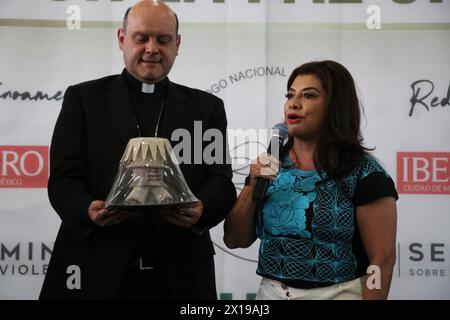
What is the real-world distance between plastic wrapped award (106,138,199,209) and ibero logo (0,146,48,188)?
122 centimetres

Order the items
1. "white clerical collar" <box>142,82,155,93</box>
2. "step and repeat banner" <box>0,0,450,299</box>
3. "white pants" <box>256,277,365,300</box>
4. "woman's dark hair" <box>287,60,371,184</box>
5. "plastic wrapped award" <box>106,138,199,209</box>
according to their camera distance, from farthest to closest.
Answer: "step and repeat banner" <box>0,0,450,299</box> → "white clerical collar" <box>142,82,155,93</box> → "woman's dark hair" <box>287,60,371,184</box> → "white pants" <box>256,277,365,300</box> → "plastic wrapped award" <box>106,138,199,209</box>

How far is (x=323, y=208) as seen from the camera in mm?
1808

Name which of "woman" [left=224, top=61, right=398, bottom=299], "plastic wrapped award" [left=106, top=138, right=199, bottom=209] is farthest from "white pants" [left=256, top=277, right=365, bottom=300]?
"plastic wrapped award" [left=106, top=138, right=199, bottom=209]

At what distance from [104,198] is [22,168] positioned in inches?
44.1

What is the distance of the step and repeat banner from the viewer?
2824 millimetres

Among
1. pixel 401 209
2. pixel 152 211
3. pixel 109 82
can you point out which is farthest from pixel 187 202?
pixel 401 209

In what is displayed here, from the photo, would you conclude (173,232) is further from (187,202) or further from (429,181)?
(429,181)

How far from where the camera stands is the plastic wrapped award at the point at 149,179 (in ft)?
5.50

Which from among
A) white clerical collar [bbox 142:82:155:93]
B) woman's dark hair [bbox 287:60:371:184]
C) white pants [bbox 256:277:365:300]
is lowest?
white pants [bbox 256:277:365:300]

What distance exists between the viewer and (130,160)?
5.72 ft

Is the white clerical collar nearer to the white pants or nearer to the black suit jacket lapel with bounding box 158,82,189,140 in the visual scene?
the black suit jacket lapel with bounding box 158,82,189,140

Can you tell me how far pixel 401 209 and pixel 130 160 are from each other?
157 cm

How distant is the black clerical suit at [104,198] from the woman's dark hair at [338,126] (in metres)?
0.32

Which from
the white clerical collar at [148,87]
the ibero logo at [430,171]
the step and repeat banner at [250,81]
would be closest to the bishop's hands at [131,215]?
the white clerical collar at [148,87]
